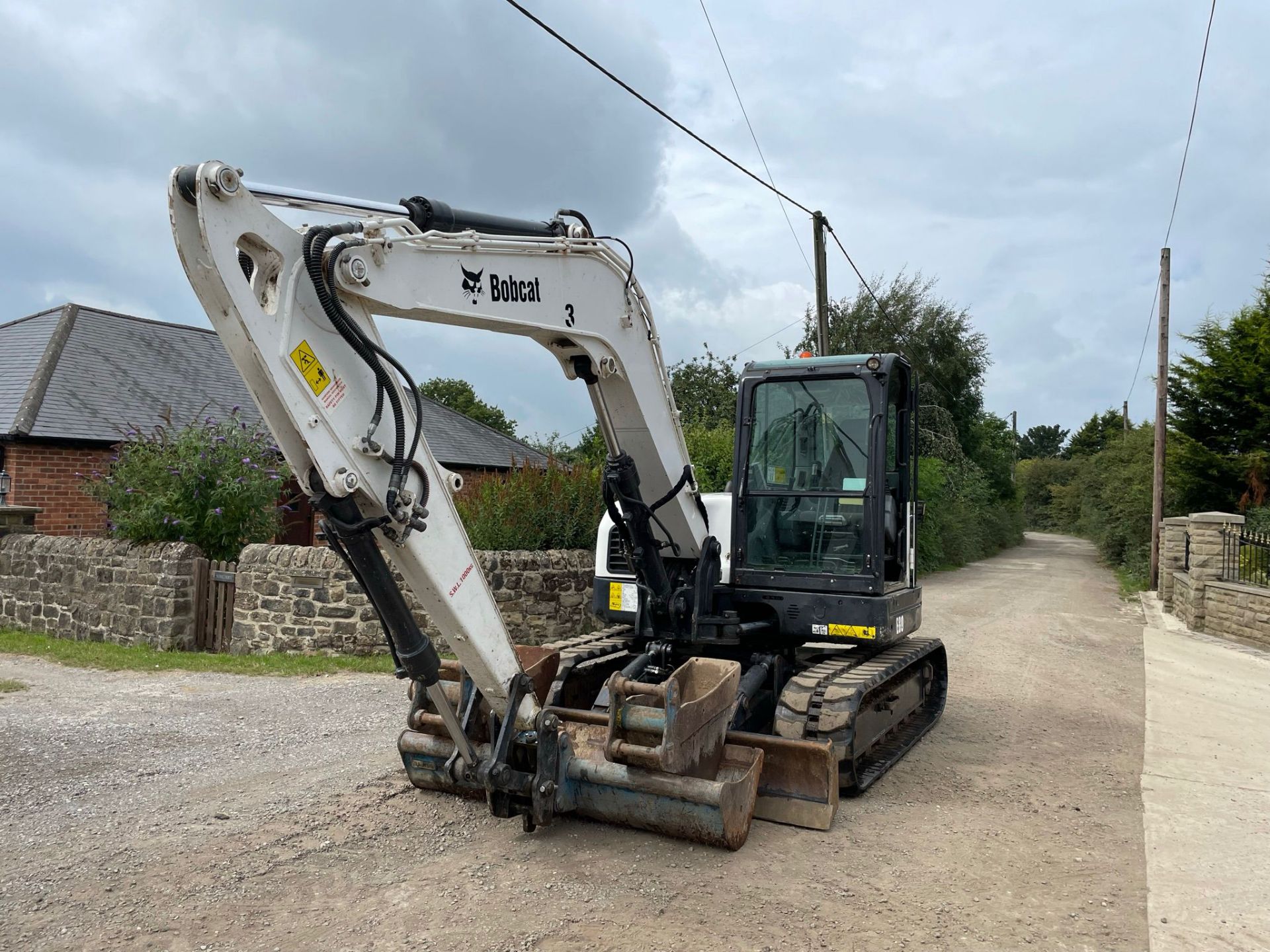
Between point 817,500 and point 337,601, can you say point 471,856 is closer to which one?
point 817,500

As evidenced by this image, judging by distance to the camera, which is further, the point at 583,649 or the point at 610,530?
the point at 610,530

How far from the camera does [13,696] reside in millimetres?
8594

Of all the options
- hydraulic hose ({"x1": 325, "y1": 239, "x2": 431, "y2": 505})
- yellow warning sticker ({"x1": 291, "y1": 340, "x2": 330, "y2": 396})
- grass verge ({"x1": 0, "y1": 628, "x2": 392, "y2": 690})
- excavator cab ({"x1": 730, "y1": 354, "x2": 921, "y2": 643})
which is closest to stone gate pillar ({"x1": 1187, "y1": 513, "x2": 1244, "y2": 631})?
excavator cab ({"x1": 730, "y1": 354, "x2": 921, "y2": 643})

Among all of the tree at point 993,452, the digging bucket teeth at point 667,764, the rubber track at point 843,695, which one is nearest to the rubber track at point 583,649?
the rubber track at point 843,695

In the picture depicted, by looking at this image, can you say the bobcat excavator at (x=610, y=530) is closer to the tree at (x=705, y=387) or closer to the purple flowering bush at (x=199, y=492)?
the purple flowering bush at (x=199, y=492)

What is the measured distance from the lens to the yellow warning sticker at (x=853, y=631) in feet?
A: 19.8

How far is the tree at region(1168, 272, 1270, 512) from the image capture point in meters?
20.4

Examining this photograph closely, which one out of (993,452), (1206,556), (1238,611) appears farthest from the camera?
(993,452)

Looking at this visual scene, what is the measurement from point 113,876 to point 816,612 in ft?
13.4

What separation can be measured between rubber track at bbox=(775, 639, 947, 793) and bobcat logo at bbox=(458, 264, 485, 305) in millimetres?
2896

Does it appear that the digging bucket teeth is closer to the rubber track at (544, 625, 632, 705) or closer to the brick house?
the rubber track at (544, 625, 632, 705)

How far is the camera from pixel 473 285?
4.50m

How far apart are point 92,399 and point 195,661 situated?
8.72m

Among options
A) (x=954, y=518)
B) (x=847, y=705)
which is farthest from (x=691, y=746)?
(x=954, y=518)
